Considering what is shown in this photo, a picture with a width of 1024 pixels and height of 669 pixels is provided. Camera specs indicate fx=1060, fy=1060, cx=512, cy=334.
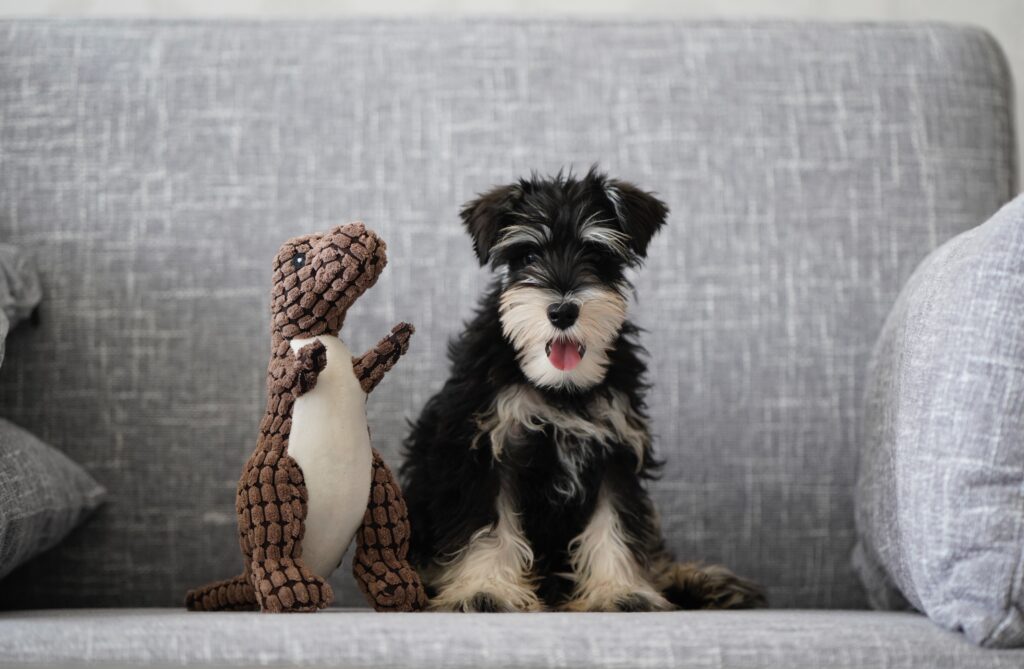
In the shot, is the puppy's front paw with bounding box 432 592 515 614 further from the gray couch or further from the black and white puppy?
the gray couch

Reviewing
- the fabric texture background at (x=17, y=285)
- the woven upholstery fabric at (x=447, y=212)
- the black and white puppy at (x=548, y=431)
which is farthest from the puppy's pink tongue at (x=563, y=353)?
the fabric texture background at (x=17, y=285)

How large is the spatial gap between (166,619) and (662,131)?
1.25 meters

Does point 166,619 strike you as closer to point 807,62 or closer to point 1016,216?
point 1016,216

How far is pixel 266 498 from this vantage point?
1.35 metres

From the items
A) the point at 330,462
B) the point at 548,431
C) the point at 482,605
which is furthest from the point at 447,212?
the point at 482,605

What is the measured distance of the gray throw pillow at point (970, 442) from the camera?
120 centimetres

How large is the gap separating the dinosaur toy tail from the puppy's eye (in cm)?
57

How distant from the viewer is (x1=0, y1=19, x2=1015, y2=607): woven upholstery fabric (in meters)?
1.90

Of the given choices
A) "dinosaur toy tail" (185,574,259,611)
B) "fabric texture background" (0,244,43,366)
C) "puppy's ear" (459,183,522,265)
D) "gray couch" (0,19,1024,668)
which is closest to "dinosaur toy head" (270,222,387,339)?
"puppy's ear" (459,183,522,265)

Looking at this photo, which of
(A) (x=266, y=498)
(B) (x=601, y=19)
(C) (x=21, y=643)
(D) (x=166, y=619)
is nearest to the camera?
(C) (x=21, y=643)

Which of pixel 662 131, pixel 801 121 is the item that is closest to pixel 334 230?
pixel 662 131

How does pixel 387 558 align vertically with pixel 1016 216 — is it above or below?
below

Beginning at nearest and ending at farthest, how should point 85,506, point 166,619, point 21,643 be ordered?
point 21,643, point 166,619, point 85,506

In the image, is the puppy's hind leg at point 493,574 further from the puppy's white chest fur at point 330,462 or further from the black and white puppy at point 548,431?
the puppy's white chest fur at point 330,462
